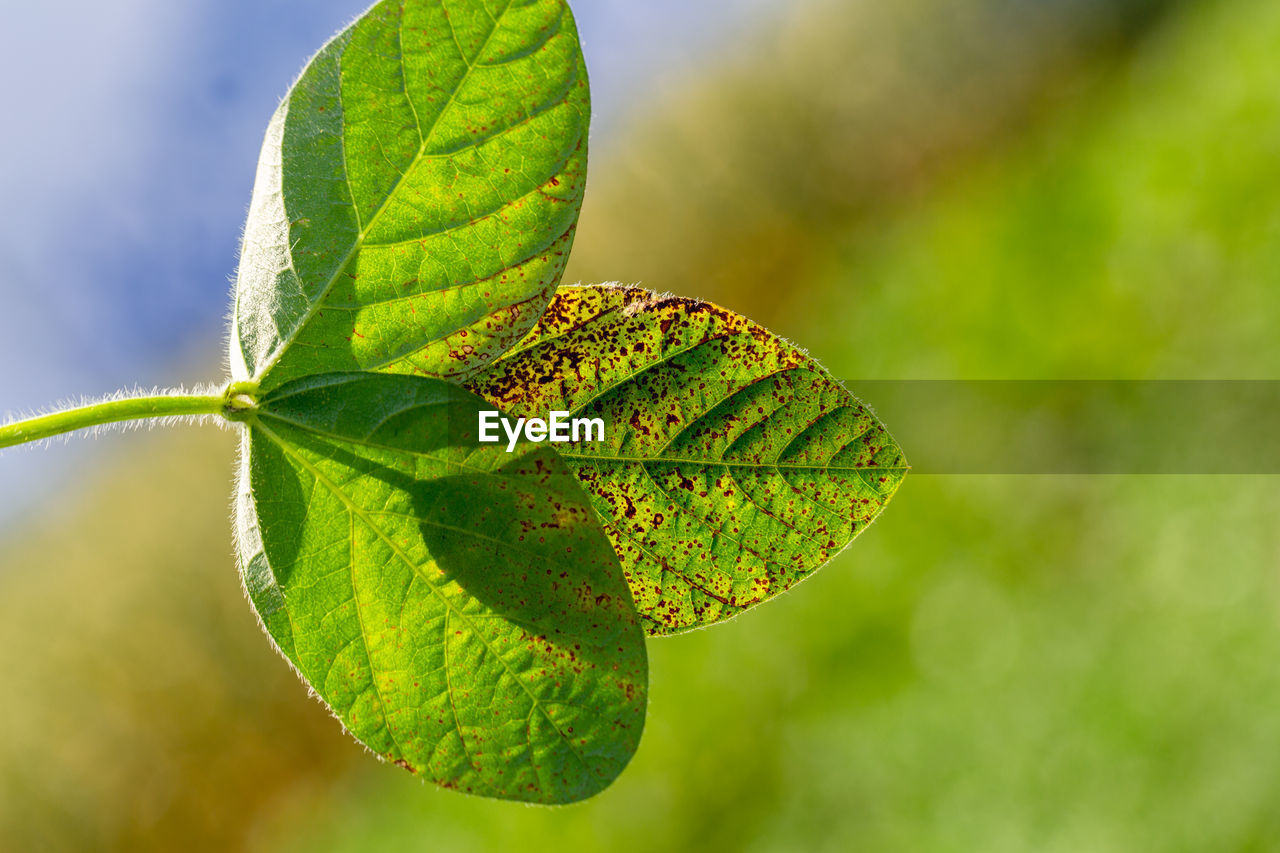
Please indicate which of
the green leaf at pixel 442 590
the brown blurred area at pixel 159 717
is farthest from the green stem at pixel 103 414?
the brown blurred area at pixel 159 717

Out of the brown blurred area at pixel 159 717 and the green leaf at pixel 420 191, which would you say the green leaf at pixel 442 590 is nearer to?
the green leaf at pixel 420 191

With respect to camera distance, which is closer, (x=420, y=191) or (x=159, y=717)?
(x=420, y=191)

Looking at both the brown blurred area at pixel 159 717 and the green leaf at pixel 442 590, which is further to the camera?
the brown blurred area at pixel 159 717

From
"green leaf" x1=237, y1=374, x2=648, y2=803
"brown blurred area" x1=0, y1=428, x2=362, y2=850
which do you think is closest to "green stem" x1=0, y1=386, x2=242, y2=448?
"green leaf" x1=237, y1=374, x2=648, y2=803

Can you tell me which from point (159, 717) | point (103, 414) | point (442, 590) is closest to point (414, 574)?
point (442, 590)

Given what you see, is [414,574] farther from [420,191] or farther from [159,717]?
[159,717]
